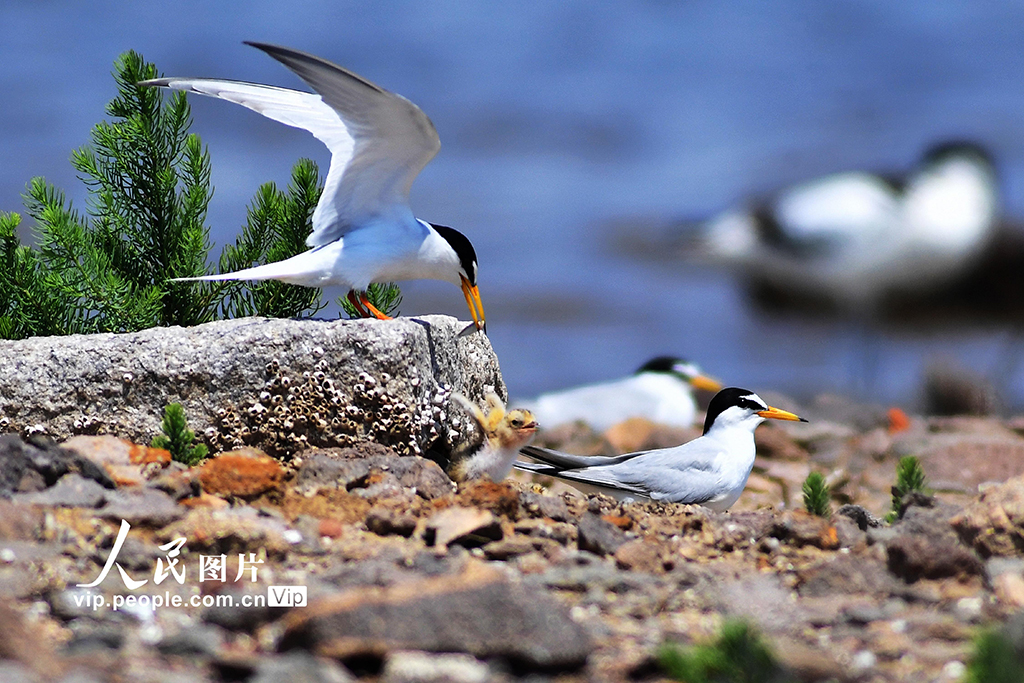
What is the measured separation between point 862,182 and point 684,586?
35.0 ft

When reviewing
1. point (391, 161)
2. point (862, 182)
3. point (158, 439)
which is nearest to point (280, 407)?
point (158, 439)

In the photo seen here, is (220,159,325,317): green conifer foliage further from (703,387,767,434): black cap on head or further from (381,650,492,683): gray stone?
(381,650,492,683): gray stone

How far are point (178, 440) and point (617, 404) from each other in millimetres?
6879

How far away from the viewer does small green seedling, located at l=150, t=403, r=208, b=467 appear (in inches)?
161

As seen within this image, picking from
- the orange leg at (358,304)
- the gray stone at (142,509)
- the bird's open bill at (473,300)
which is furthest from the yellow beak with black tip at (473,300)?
the gray stone at (142,509)

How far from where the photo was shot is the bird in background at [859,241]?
12250mm

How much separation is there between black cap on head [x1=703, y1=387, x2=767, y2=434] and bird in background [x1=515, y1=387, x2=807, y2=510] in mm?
382

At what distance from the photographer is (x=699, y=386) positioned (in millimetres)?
12203

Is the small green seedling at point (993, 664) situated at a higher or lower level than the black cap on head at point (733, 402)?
lower

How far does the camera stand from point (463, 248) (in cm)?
527

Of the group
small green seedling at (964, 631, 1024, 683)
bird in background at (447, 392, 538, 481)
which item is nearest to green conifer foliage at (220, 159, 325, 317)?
bird in background at (447, 392, 538, 481)

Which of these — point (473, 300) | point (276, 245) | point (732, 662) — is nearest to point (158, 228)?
point (276, 245)

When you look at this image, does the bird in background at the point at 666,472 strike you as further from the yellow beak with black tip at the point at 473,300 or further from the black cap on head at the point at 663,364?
the black cap on head at the point at 663,364

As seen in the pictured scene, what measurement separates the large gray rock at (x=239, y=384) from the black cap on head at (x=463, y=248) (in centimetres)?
71
